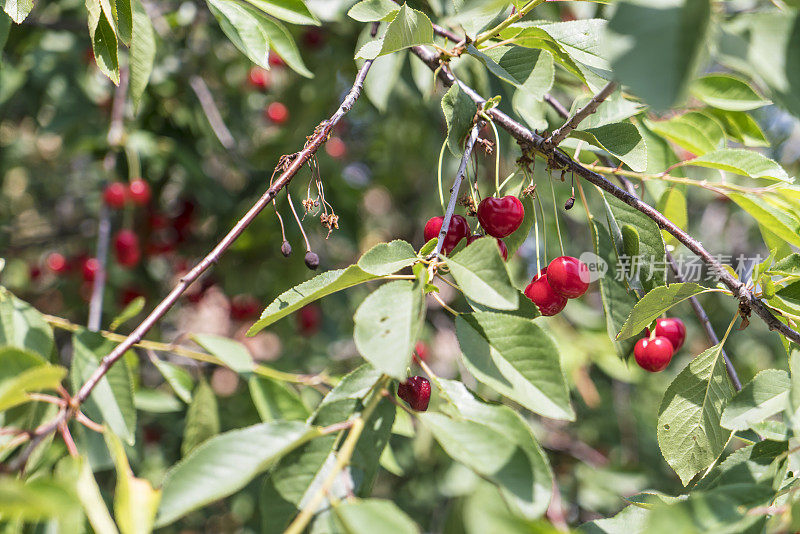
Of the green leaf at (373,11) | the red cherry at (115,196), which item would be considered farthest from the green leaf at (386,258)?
the red cherry at (115,196)

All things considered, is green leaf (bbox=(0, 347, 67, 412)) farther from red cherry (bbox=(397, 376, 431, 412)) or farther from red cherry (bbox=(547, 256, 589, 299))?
red cherry (bbox=(547, 256, 589, 299))

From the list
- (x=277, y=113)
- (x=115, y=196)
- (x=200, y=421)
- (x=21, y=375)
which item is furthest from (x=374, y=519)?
(x=277, y=113)

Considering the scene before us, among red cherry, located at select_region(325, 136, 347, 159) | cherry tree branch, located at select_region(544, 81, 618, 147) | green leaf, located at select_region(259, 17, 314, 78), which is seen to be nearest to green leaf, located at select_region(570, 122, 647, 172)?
cherry tree branch, located at select_region(544, 81, 618, 147)

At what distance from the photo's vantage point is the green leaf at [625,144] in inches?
39.8

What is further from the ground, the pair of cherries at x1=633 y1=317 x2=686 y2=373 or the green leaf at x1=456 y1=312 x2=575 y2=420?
the green leaf at x1=456 y1=312 x2=575 y2=420

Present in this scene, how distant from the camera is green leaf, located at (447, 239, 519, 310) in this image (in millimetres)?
741

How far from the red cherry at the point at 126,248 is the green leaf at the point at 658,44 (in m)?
2.22

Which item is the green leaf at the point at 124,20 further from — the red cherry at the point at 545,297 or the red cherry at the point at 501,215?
the red cherry at the point at 545,297

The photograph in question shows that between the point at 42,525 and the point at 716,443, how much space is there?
3.63 feet

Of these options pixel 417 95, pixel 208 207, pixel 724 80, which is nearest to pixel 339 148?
pixel 208 207

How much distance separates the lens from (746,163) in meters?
1.02

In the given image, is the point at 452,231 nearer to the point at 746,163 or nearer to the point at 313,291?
the point at 313,291

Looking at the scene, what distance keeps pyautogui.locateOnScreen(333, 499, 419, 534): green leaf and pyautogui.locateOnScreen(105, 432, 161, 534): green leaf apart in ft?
0.69

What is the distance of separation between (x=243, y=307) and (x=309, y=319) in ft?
1.02
